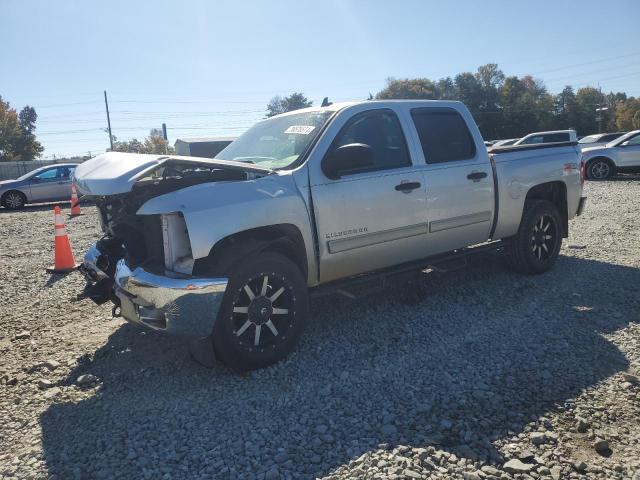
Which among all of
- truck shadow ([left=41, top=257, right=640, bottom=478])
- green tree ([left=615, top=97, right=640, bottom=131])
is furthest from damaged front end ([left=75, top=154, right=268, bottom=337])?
green tree ([left=615, top=97, right=640, bottom=131])

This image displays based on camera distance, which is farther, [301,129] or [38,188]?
[38,188]

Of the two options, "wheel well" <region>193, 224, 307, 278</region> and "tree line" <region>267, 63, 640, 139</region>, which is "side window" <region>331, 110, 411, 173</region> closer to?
"wheel well" <region>193, 224, 307, 278</region>

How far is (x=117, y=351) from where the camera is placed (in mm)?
4348

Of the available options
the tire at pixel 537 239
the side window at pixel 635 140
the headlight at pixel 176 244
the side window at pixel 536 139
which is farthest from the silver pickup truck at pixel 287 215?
the side window at pixel 635 140

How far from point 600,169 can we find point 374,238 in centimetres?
1659

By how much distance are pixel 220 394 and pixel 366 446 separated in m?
1.18

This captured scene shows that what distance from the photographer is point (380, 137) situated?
467 centimetres

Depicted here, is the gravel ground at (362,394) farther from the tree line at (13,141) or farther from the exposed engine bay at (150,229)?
the tree line at (13,141)

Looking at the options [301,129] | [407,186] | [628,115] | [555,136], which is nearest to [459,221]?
[407,186]

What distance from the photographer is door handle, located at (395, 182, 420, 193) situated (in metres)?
4.54

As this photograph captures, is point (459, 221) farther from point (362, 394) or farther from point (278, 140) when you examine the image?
point (362, 394)

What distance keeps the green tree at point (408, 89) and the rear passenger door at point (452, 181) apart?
67108mm

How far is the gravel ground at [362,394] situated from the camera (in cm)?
272

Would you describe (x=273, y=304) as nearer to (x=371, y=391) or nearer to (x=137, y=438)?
(x=371, y=391)
